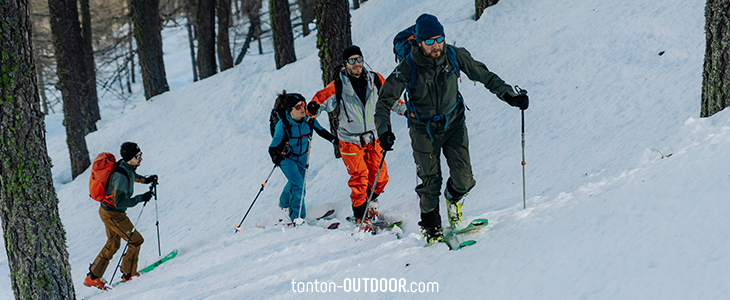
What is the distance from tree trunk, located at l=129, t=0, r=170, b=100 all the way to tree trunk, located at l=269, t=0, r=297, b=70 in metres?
4.24

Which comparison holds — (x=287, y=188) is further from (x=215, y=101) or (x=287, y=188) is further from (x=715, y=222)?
(x=215, y=101)

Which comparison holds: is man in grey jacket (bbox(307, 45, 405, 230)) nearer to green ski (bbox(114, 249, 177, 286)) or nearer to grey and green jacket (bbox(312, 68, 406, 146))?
grey and green jacket (bbox(312, 68, 406, 146))

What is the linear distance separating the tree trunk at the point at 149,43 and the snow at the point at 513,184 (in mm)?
2069

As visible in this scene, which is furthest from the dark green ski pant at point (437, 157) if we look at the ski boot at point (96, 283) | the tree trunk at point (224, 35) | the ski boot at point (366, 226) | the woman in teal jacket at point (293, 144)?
the tree trunk at point (224, 35)

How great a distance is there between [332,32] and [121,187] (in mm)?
3894

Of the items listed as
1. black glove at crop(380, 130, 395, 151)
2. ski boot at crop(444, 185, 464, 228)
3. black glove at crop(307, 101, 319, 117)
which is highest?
black glove at crop(307, 101, 319, 117)

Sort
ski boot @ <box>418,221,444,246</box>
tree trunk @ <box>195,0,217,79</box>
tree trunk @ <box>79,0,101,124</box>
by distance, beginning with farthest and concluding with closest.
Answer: tree trunk @ <box>195,0,217,79</box> → tree trunk @ <box>79,0,101,124</box> → ski boot @ <box>418,221,444,246</box>

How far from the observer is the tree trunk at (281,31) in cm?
1219

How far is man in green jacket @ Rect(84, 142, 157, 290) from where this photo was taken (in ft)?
20.6

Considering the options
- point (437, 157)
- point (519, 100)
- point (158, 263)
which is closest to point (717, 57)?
point (519, 100)

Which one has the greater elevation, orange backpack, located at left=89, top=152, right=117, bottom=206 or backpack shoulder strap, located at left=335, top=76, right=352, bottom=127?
backpack shoulder strap, located at left=335, top=76, right=352, bottom=127

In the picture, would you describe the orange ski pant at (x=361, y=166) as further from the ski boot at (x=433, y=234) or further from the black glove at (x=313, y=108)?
the ski boot at (x=433, y=234)

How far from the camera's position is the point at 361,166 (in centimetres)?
555

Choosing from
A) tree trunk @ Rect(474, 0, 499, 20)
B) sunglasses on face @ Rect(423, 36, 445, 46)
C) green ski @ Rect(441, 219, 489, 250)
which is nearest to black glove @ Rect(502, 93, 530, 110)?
sunglasses on face @ Rect(423, 36, 445, 46)
